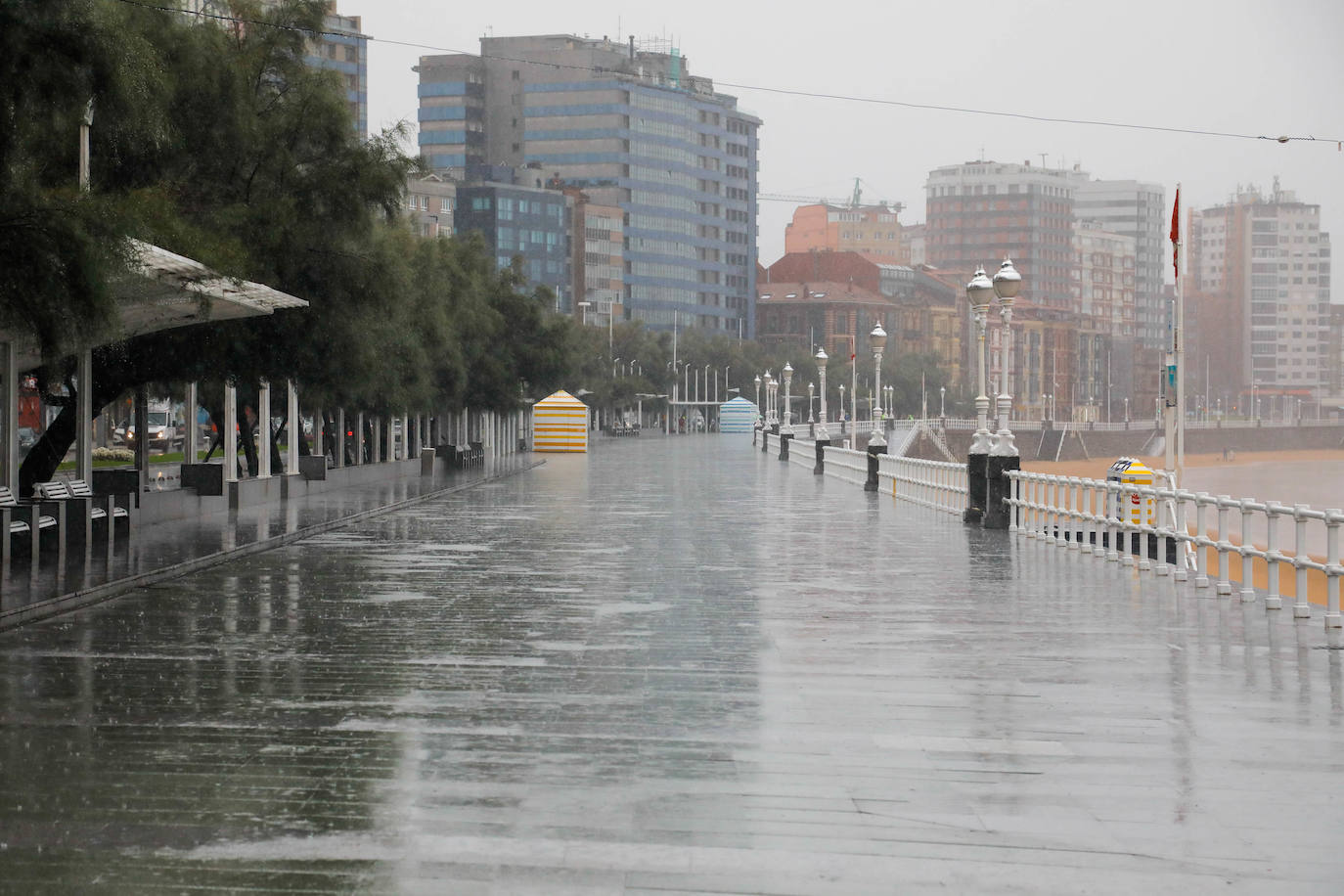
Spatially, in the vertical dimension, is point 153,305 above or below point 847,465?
above

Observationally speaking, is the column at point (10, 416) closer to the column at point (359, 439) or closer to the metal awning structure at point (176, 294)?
the metal awning structure at point (176, 294)

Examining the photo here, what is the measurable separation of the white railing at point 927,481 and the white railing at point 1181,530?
13.5 ft

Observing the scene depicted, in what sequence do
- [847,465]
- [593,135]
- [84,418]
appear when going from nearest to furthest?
[84,418], [847,465], [593,135]

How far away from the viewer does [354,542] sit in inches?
888

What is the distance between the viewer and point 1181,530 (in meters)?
19.2

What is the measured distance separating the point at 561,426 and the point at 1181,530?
222 feet

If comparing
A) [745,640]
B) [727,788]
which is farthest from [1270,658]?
[727,788]

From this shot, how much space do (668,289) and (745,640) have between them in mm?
177923

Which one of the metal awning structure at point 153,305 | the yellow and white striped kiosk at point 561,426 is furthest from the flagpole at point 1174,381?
the yellow and white striped kiosk at point 561,426

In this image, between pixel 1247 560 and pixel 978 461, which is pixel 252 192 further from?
pixel 1247 560

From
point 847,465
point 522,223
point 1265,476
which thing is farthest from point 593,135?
point 847,465

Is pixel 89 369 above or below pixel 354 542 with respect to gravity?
above

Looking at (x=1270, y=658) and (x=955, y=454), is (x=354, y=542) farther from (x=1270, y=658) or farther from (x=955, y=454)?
(x=955, y=454)

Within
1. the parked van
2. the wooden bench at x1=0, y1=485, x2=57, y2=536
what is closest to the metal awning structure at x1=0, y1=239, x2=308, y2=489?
the wooden bench at x1=0, y1=485, x2=57, y2=536
